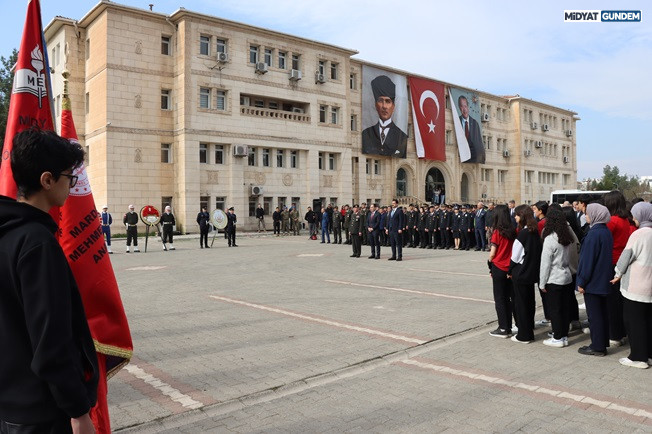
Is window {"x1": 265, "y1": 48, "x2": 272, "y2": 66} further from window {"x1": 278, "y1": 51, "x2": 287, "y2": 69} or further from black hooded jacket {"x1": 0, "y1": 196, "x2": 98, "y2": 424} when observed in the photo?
black hooded jacket {"x1": 0, "y1": 196, "x2": 98, "y2": 424}

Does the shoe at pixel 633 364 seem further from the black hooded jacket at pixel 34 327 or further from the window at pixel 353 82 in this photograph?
the window at pixel 353 82

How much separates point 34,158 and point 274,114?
36.5 meters

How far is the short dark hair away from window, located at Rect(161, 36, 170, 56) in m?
34.8

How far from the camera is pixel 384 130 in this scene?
4338cm

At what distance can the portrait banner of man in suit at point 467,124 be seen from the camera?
50.4m

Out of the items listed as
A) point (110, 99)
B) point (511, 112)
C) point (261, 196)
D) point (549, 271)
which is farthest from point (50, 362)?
point (511, 112)

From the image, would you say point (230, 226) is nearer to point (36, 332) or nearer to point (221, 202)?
point (221, 202)

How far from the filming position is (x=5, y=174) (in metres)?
3.16

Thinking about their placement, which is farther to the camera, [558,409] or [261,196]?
[261,196]

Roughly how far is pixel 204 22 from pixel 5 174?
34087 mm

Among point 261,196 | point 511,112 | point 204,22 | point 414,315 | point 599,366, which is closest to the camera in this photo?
point 599,366

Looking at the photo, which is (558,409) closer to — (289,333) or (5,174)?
(289,333)

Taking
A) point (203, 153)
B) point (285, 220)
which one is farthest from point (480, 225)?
point (203, 153)

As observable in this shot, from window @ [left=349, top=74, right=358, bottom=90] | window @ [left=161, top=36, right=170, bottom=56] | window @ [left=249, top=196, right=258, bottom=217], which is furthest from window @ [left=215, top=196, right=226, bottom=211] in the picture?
window @ [left=349, top=74, right=358, bottom=90]
